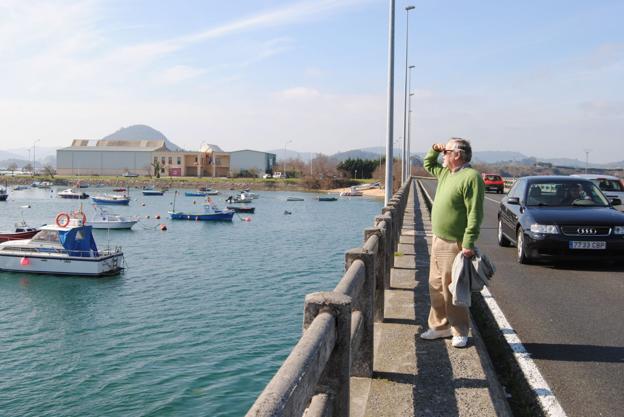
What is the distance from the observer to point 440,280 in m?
5.71

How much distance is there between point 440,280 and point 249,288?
22178 millimetres

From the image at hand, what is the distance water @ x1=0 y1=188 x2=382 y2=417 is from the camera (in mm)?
14625

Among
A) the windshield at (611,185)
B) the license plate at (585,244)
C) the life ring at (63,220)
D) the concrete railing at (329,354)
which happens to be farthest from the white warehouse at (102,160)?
the concrete railing at (329,354)

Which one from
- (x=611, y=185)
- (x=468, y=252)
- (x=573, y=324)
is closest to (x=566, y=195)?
(x=573, y=324)

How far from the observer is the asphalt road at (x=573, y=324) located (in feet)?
16.3

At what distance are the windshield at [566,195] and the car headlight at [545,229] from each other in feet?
3.83

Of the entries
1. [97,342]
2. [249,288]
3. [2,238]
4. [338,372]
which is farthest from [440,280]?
[2,238]

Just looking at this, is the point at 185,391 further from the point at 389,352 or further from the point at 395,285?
the point at 389,352

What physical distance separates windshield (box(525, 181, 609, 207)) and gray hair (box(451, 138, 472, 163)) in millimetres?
7056

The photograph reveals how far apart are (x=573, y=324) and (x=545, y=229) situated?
12.8 feet

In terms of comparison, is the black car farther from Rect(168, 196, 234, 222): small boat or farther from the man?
Rect(168, 196, 234, 222): small boat

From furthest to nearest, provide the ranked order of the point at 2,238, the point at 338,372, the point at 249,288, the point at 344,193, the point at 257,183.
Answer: the point at 257,183 < the point at 344,193 < the point at 2,238 < the point at 249,288 < the point at 338,372

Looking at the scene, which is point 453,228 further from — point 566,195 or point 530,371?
point 566,195

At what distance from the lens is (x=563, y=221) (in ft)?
34.8
